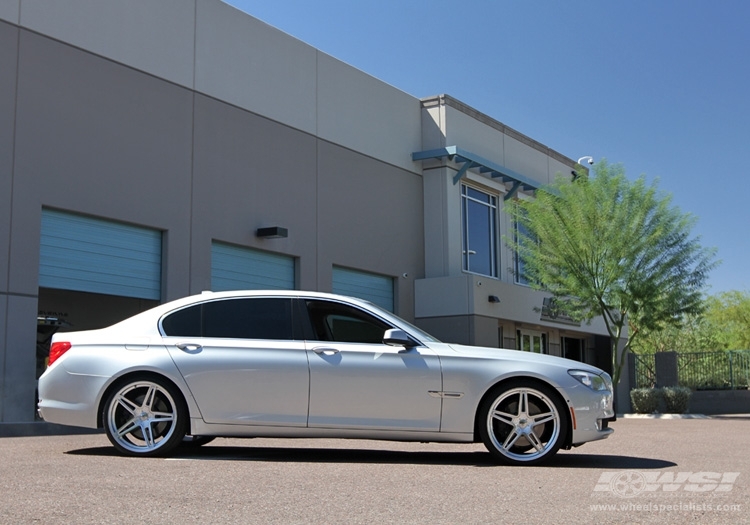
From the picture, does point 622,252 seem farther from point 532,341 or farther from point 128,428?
point 128,428

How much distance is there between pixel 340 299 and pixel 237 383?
1.17m

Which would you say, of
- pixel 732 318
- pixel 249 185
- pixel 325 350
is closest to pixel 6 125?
pixel 249 185

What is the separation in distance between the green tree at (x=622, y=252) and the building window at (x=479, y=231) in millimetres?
1937

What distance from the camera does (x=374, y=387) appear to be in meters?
8.24

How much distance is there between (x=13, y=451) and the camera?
8844mm

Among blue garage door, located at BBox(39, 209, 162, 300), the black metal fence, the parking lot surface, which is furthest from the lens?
the black metal fence

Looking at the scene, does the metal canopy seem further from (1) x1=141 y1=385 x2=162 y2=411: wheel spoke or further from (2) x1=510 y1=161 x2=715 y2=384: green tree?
(1) x1=141 y1=385 x2=162 y2=411: wheel spoke

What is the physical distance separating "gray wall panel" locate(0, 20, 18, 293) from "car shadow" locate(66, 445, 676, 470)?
7482 mm

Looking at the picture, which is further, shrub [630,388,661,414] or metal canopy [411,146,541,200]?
shrub [630,388,661,414]

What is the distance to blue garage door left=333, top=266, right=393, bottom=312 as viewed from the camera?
23.6m

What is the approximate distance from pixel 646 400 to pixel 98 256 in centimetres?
1599

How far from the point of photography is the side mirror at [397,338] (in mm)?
8211

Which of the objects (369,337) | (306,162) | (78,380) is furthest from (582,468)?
(306,162)

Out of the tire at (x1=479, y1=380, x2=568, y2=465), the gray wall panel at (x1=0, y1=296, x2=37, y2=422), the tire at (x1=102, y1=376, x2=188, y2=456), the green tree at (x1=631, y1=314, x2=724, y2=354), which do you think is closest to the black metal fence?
the gray wall panel at (x1=0, y1=296, x2=37, y2=422)
